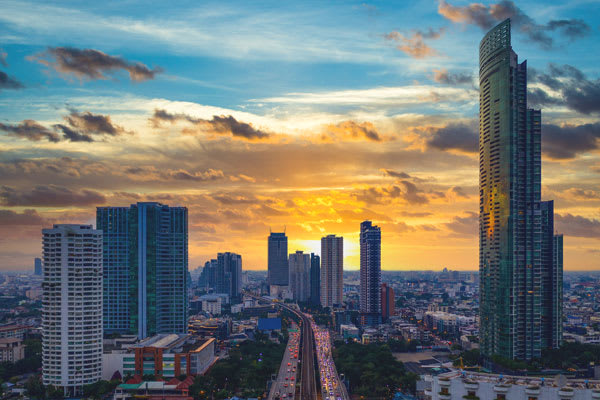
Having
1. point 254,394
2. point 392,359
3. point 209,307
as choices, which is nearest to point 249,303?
point 209,307

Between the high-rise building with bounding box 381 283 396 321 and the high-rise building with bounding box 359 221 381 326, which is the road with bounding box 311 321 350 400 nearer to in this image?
the high-rise building with bounding box 359 221 381 326

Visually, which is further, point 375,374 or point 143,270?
point 143,270

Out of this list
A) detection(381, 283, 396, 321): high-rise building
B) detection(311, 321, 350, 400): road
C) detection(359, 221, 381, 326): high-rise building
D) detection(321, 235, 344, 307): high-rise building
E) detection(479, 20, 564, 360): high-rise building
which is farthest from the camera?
detection(321, 235, 344, 307): high-rise building

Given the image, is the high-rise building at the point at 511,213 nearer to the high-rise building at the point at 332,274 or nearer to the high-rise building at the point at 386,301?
the high-rise building at the point at 386,301

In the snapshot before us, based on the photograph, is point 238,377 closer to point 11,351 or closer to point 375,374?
point 375,374

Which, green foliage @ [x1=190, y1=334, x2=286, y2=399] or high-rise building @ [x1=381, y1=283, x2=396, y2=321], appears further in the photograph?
high-rise building @ [x1=381, y1=283, x2=396, y2=321]

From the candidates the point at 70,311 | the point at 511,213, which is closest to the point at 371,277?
the point at 511,213

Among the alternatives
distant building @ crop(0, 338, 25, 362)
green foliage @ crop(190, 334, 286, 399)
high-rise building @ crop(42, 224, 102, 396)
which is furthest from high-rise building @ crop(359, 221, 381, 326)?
high-rise building @ crop(42, 224, 102, 396)
